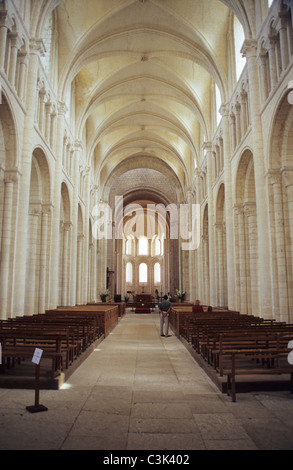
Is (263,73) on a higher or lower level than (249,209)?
higher

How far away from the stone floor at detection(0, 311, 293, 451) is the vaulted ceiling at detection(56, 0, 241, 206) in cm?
1549

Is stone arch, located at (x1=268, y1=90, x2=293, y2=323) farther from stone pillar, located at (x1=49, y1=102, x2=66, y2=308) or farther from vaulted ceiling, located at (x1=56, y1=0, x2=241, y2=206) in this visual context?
stone pillar, located at (x1=49, y1=102, x2=66, y2=308)

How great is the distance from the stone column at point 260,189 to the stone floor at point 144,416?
5623 mm

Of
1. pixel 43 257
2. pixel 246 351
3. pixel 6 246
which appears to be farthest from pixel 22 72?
pixel 246 351

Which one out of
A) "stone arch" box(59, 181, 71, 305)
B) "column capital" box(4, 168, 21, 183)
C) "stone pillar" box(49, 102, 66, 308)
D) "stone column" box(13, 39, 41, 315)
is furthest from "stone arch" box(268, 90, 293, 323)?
"stone arch" box(59, 181, 71, 305)

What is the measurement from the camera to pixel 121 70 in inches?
872

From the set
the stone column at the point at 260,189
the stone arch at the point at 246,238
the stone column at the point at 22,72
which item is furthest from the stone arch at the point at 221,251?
the stone column at the point at 22,72

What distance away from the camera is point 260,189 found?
41.0ft

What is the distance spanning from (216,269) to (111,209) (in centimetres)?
2069

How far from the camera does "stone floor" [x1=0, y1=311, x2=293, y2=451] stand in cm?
389

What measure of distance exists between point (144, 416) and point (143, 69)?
72.7ft

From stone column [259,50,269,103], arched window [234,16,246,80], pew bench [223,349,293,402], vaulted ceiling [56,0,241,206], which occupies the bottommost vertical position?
pew bench [223,349,293,402]

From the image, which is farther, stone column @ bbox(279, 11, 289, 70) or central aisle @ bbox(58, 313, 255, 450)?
stone column @ bbox(279, 11, 289, 70)

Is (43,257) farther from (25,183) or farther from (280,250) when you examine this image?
(280,250)
